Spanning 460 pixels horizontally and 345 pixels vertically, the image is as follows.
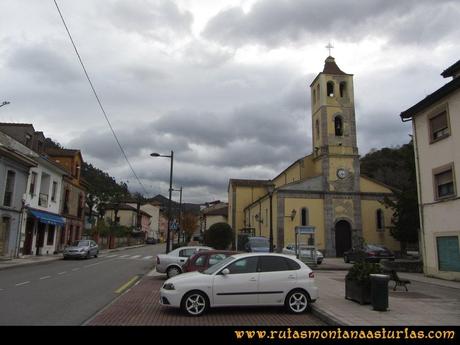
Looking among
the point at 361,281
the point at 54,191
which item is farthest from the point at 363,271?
the point at 54,191

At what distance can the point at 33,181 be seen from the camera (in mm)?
30750

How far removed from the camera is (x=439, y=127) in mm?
19875

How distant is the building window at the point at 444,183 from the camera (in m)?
19.0

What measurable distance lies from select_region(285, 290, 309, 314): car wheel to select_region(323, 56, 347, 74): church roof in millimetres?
38645

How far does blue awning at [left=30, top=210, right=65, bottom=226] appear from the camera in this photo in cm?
3024

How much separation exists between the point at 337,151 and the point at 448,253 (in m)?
24.8

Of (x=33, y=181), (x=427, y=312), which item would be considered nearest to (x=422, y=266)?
(x=427, y=312)

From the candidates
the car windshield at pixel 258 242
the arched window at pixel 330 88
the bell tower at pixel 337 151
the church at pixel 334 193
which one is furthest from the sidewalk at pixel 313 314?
the arched window at pixel 330 88

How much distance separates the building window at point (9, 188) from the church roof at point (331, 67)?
32218 mm

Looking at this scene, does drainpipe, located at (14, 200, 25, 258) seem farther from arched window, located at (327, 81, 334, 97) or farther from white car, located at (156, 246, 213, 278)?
arched window, located at (327, 81, 334, 97)

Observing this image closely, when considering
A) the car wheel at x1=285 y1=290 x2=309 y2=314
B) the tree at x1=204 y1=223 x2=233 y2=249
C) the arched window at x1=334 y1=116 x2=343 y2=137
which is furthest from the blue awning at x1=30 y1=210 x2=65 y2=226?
the arched window at x1=334 y1=116 x2=343 y2=137

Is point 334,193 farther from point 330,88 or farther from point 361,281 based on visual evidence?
point 361,281

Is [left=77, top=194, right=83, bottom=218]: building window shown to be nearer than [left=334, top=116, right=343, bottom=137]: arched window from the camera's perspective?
Yes

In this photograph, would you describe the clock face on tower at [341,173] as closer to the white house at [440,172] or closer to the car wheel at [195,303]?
the white house at [440,172]
